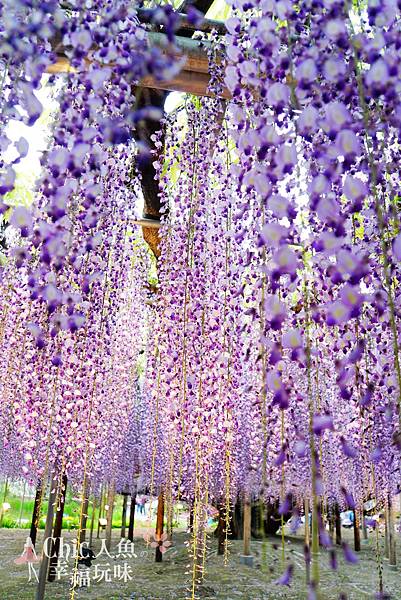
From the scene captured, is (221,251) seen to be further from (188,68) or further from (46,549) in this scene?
(46,549)

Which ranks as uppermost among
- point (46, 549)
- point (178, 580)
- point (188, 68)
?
point (188, 68)

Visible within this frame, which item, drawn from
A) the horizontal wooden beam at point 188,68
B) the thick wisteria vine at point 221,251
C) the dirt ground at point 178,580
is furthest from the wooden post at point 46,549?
the horizontal wooden beam at point 188,68

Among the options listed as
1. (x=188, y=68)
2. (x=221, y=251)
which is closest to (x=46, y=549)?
(x=221, y=251)

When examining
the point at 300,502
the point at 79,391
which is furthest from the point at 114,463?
the point at 79,391

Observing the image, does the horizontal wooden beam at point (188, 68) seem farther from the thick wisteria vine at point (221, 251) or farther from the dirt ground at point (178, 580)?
the dirt ground at point (178, 580)

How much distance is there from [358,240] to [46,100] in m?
2.87

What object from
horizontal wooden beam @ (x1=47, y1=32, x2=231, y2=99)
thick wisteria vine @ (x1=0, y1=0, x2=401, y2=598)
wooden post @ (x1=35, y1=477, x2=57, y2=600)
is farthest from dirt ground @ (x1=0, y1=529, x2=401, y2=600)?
horizontal wooden beam @ (x1=47, y1=32, x2=231, y2=99)

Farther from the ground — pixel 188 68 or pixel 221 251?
pixel 188 68

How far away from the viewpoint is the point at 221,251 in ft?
14.5

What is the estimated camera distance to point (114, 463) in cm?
890

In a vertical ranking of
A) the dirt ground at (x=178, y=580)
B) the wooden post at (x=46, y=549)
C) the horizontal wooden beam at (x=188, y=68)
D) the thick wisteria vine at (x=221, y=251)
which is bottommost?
the dirt ground at (x=178, y=580)

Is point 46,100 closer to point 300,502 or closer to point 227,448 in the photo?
point 227,448

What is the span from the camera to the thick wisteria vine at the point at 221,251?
1307mm

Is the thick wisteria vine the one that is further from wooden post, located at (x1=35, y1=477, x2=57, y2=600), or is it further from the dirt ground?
the dirt ground
